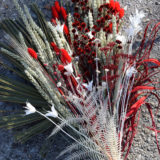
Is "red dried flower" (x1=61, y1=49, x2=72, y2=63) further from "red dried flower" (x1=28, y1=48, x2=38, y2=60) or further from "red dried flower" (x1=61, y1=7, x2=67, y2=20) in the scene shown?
"red dried flower" (x1=61, y1=7, x2=67, y2=20)

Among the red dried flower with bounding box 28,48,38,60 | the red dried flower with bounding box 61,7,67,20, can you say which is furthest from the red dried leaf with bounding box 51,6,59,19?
the red dried flower with bounding box 28,48,38,60

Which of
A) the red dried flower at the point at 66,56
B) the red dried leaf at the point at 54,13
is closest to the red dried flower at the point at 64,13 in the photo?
the red dried leaf at the point at 54,13

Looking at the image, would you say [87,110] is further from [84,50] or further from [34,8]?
[34,8]

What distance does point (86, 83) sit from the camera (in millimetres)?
1293

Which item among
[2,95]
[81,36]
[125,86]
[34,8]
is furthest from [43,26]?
[125,86]

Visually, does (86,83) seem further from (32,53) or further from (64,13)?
(64,13)

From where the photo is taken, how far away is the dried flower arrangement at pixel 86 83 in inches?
45.7

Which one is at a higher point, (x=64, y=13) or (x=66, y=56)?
(x=64, y=13)

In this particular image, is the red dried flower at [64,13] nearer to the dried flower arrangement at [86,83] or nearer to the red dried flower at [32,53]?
the dried flower arrangement at [86,83]

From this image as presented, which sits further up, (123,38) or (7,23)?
(7,23)

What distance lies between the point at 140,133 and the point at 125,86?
10.8 inches

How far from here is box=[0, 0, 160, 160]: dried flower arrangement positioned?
116 centimetres

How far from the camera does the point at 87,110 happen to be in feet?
3.79

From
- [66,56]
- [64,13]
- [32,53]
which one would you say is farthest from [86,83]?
[64,13]
